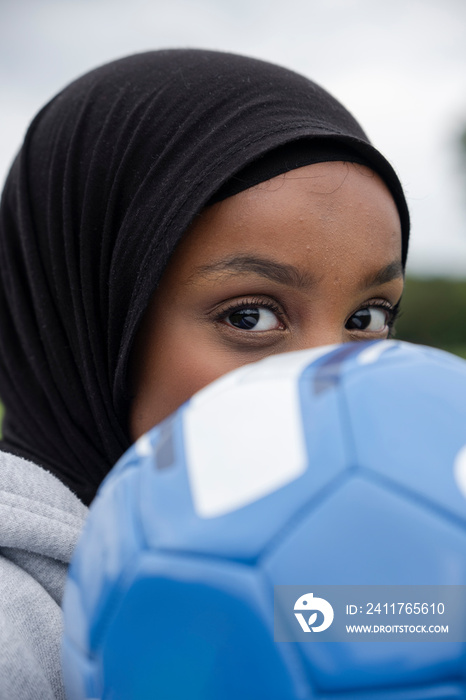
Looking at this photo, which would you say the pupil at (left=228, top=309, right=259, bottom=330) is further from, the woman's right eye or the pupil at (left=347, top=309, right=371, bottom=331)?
the pupil at (left=347, top=309, right=371, bottom=331)

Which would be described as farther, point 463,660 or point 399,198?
point 399,198

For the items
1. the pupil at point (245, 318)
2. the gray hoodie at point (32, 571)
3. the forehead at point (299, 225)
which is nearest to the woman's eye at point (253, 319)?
the pupil at point (245, 318)

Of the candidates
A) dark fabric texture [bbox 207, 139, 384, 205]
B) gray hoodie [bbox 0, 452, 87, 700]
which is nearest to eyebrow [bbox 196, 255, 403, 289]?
dark fabric texture [bbox 207, 139, 384, 205]

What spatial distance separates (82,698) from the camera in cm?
66

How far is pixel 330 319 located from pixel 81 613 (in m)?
0.71

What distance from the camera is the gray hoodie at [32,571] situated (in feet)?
2.85

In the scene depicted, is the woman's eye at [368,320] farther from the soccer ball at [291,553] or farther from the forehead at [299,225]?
the soccer ball at [291,553]

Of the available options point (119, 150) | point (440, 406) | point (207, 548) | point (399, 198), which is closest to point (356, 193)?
point (399, 198)

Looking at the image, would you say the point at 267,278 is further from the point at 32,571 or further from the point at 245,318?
the point at 32,571

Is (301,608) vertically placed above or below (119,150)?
below

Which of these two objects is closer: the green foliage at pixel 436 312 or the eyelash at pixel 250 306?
the eyelash at pixel 250 306

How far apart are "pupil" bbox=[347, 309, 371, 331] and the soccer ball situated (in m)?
0.73

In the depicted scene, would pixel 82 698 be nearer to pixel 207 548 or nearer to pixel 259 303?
pixel 207 548

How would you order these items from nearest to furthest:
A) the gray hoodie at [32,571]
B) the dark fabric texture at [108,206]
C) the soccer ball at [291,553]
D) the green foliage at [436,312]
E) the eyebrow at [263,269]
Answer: the soccer ball at [291,553]
the gray hoodie at [32,571]
the eyebrow at [263,269]
the dark fabric texture at [108,206]
the green foliage at [436,312]
